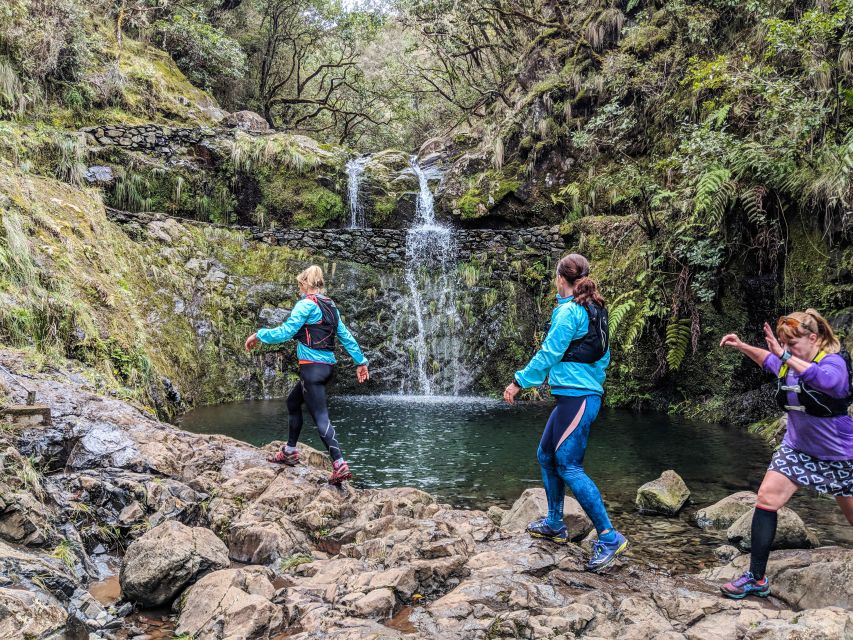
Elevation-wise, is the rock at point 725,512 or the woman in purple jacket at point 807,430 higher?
the woman in purple jacket at point 807,430

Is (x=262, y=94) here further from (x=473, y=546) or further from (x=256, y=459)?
(x=473, y=546)

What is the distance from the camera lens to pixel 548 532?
152 inches

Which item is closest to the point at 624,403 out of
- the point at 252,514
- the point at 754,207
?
the point at 754,207

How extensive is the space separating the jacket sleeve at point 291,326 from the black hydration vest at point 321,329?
9 centimetres

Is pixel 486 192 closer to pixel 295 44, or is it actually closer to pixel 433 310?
pixel 433 310

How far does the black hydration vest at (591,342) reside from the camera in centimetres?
354

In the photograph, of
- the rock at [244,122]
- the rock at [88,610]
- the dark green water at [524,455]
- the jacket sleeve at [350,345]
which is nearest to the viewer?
the rock at [88,610]

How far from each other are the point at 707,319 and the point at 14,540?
10657mm

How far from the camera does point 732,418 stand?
32.1 feet

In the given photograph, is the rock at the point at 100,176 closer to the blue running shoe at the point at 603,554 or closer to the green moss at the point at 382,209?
the green moss at the point at 382,209

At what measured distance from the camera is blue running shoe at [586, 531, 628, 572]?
11.3 feet

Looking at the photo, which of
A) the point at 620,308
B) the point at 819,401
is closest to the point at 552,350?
the point at 819,401

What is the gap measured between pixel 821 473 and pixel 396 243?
13247mm

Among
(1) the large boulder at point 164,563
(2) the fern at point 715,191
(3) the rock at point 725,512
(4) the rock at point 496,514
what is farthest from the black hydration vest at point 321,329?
(2) the fern at point 715,191
